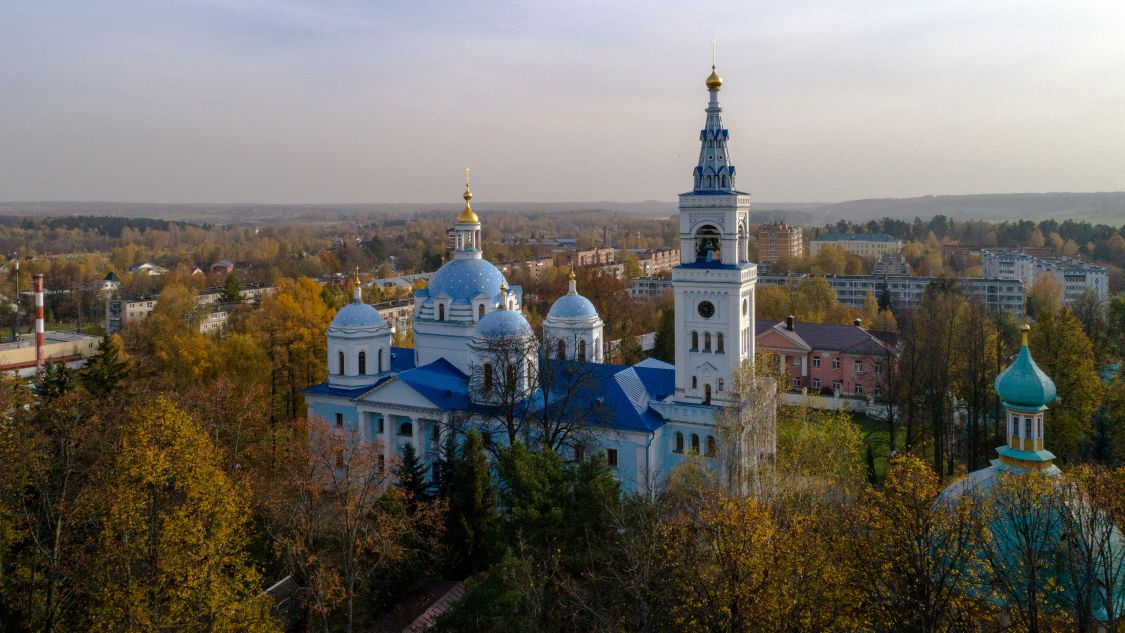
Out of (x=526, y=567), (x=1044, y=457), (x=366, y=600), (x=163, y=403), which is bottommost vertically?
(x=366, y=600)

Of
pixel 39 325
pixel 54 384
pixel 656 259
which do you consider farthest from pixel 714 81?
pixel 656 259

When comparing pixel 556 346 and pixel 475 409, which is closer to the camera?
pixel 475 409

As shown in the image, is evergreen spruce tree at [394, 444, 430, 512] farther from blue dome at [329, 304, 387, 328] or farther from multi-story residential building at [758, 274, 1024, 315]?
multi-story residential building at [758, 274, 1024, 315]

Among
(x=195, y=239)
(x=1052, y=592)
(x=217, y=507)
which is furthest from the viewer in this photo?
(x=195, y=239)

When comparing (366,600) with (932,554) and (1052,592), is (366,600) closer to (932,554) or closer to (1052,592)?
(932,554)

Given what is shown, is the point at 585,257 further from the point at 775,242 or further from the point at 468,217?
the point at 468,217

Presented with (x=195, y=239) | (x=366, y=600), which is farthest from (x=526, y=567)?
(x=195, y=239)
